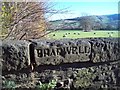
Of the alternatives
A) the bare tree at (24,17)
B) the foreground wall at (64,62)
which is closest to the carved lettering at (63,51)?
the foreground wall at (64,62)

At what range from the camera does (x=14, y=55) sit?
2.91 metres

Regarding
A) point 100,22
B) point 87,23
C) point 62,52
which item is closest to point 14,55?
point 62,52

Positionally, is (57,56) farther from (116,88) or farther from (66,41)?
(116,88)

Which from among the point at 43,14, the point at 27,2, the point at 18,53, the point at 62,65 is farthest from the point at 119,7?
the point at 43,14

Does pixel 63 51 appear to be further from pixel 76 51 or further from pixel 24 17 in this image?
pixel 24 17

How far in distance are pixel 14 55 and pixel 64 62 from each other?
528 millimetres

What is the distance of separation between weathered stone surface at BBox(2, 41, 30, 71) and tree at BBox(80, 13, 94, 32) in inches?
104

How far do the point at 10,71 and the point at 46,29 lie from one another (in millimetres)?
5415

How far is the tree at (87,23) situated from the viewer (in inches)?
220

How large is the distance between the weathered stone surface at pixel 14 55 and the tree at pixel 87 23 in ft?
8.66

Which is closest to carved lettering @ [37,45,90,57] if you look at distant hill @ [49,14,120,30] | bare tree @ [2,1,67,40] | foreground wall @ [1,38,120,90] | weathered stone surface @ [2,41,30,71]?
foreground wall @ [1,38,120,90]

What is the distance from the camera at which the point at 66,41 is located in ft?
10.4

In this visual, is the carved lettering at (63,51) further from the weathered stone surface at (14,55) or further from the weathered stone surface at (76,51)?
the weathered stone surface at (14,55)

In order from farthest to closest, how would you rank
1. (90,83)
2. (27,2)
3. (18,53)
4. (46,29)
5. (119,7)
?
(46,29) → (27,2) → (119,7) → (90,83) → (18,53)
